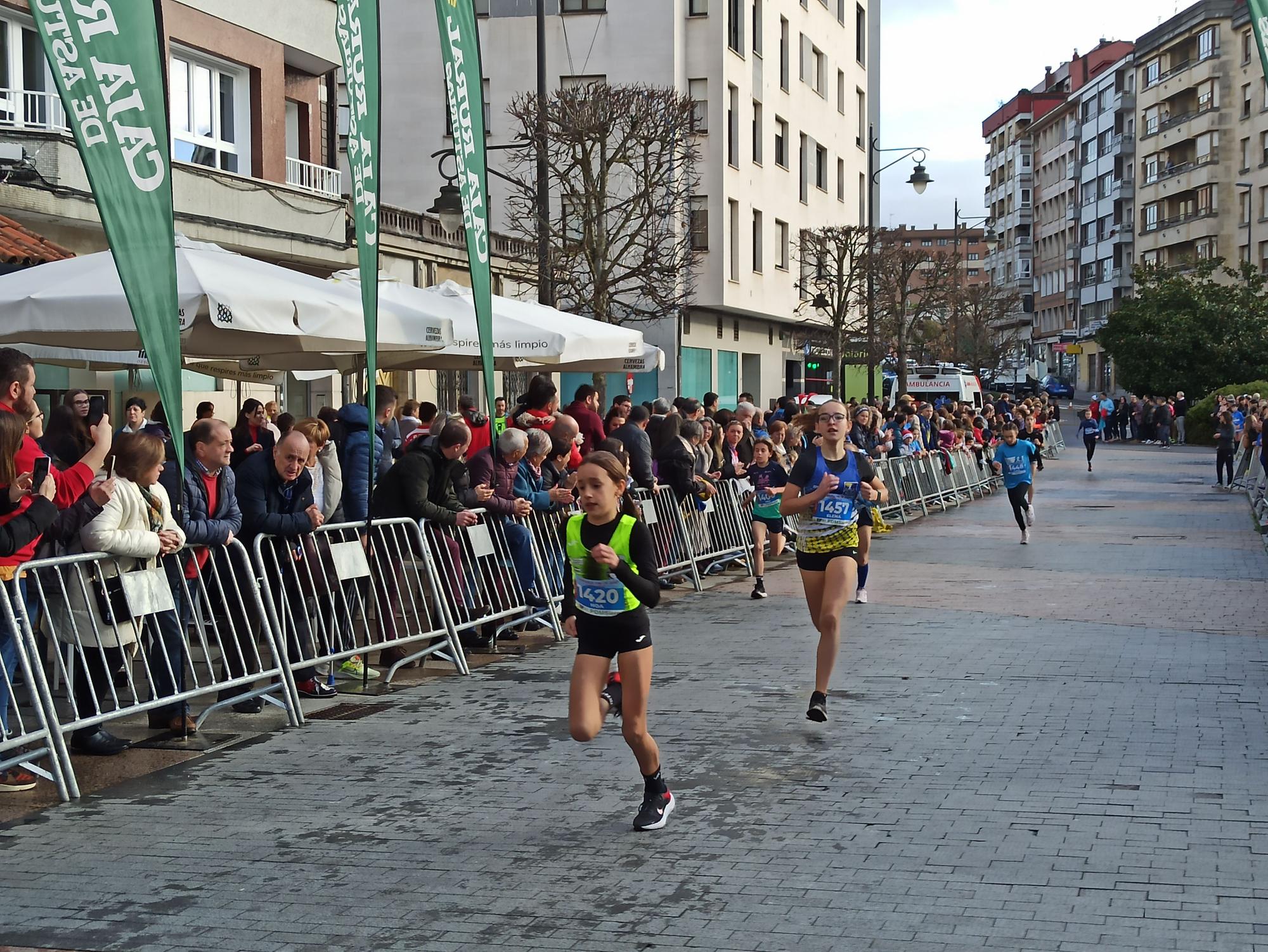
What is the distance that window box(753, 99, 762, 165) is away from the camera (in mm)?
46375

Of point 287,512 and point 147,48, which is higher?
point 147,48

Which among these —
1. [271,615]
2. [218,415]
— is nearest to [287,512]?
[271,615]

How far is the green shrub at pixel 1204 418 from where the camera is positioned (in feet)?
179

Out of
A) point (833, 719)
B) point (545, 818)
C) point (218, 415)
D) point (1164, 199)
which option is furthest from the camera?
point (1164, 199)

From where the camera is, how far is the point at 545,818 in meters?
6.75

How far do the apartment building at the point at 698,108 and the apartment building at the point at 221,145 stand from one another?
1467cm

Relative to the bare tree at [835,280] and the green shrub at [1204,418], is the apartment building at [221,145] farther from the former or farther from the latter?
the green shrub at [1204,418]

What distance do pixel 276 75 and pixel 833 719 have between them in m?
17.8

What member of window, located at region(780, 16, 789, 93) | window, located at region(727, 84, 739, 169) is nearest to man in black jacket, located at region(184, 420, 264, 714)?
window, located at region(727, 84, 739, 169)

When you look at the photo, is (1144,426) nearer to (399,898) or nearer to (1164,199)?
(1164,199)

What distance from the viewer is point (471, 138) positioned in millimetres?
11602

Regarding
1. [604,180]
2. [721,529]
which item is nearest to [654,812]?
[721,529]

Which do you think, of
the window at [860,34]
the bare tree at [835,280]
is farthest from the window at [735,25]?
the window at [860,34]

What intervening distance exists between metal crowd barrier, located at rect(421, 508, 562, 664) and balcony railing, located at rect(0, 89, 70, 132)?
9.20 m
